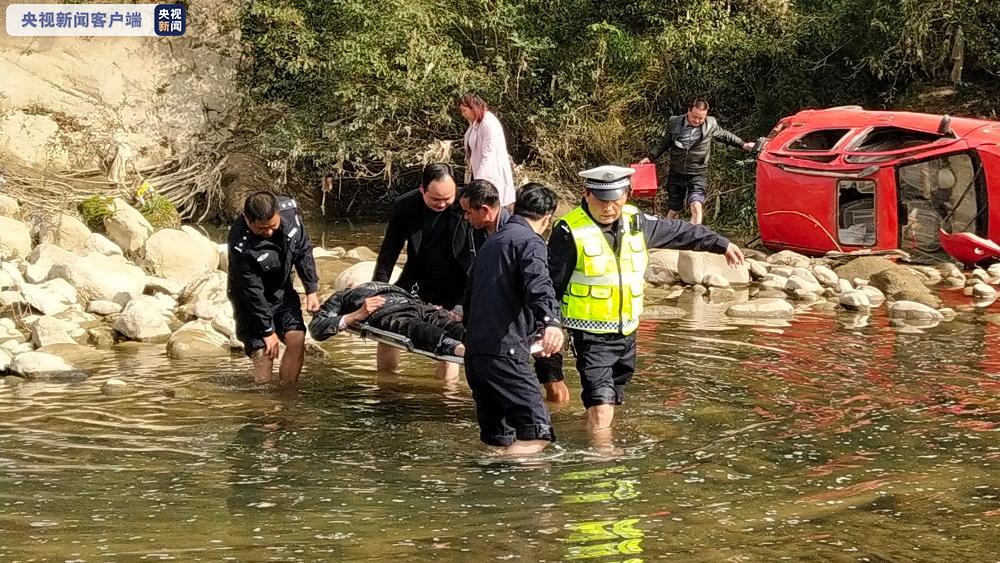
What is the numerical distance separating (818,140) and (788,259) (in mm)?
1511

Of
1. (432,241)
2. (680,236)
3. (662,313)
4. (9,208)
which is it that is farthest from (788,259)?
(9,208)

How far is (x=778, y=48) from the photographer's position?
61.7ft

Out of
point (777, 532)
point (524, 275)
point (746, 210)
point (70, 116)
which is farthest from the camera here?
point (70, 116)

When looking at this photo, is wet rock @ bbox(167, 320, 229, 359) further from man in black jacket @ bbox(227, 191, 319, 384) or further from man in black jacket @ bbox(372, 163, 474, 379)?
man in black jacket @ bbox(372, 163, 474, 379)

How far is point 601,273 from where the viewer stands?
7297 mm

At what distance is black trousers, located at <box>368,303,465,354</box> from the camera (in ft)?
27.6

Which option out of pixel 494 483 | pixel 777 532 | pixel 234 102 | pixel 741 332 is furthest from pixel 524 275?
pixel 234 102

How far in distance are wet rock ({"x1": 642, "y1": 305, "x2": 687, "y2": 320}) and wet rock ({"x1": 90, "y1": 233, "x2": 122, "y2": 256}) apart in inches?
228

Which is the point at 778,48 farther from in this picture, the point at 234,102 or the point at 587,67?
the point at 234,102

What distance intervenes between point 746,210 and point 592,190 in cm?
1038

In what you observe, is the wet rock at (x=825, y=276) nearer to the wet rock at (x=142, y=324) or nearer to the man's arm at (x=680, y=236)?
the man's arm at (x=680, y=236)

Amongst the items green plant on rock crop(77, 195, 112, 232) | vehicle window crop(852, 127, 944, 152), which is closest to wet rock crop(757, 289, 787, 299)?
vehicle window crop(852, 127, 944, 152)

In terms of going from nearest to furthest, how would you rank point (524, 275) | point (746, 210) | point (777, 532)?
point (777, 532) < point (524, 275) < point (746, 210)

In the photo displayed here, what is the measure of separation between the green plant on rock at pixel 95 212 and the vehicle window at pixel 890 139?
854 cm
